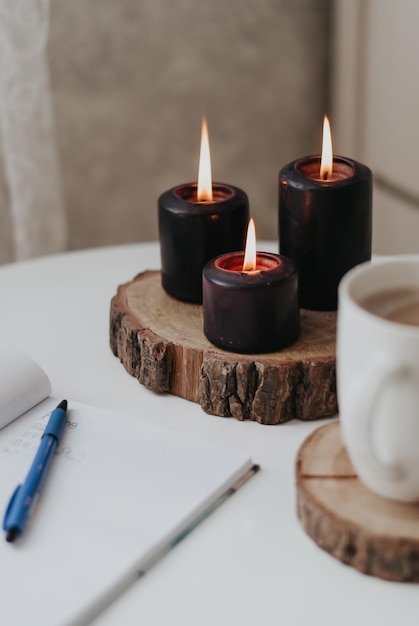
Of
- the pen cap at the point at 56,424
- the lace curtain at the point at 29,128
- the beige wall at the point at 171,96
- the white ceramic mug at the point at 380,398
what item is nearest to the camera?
the white ceramic mug at the point at 380,398

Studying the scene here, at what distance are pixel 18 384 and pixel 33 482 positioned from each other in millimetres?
136

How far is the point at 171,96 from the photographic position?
5.58 feet

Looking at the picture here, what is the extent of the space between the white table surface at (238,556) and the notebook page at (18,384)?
0.03m

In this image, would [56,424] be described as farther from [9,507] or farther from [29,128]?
[29,128]

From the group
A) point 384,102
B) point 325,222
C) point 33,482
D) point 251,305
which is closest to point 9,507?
point 33,482

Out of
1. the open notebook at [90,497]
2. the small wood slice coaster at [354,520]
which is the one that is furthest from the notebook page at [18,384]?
the small wood slice coaster at [354,520]

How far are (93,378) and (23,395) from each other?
90 millimetres

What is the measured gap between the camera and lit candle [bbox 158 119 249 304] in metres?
0.79

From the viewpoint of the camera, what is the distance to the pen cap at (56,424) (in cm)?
65

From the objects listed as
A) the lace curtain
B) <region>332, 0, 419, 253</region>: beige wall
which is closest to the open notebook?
the lace curtain

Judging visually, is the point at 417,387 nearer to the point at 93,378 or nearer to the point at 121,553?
the point at 121,553

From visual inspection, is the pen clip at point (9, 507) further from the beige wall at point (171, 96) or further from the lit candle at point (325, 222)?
the beige wall at point (171, 96)

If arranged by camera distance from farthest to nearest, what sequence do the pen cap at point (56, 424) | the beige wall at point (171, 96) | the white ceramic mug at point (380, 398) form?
the beige wall at point (171, 96) < the pen cap at point (56, 424) < the white ceramic mug at point (380, 398)

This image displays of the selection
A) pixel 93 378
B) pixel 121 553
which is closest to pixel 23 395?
pixel 93 378
